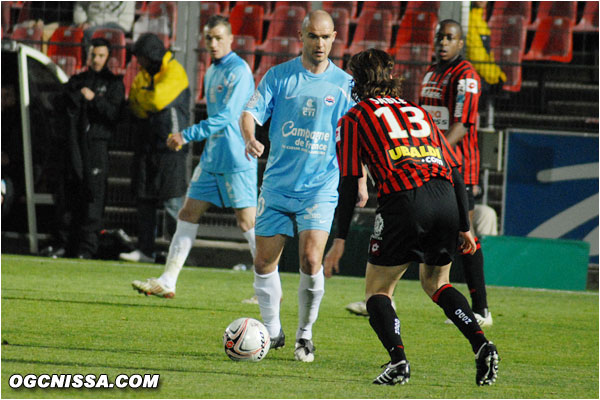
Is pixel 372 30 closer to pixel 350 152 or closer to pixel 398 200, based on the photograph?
pixel 350 152

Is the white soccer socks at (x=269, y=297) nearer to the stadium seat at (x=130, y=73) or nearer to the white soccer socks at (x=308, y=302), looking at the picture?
the white soccer socks at (x=308, y=302)

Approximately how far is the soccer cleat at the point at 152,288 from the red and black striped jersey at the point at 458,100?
2591 mm

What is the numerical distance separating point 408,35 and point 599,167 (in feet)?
10.9

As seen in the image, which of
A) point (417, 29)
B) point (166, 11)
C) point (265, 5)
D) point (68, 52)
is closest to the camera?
point (417, 29)

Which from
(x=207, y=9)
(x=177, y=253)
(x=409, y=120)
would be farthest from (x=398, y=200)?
(x=207, y=9)

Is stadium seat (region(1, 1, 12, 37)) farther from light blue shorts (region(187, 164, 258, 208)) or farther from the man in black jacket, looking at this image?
light blue shorts (region(187, 164, 258, 208))

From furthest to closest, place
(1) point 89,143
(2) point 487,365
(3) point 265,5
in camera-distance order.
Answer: (3) point 265,5 → (1) point 89,143 → (2) point 487,365

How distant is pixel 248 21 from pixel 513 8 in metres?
3.98

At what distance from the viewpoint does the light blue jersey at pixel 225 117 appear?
7.77 m

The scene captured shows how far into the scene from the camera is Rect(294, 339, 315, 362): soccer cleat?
221 inches

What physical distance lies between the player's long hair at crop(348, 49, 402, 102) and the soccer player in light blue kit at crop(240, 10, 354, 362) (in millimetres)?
727

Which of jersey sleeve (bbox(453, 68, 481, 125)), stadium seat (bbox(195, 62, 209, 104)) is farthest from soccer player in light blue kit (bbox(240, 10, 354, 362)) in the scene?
stadium seat (bbox(195, 62, 209, 104))

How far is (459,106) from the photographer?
745 cm

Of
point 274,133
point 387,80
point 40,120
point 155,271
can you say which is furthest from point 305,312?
point 40,120
